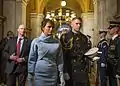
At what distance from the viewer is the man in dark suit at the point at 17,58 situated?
7.63 metres

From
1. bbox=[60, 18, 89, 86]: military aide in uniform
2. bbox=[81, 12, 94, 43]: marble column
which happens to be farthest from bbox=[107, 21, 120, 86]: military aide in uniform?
bbox=[81, 12, 94, 43]: marble column

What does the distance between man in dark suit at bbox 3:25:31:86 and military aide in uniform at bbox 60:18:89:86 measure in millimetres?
1593

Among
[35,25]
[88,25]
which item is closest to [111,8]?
[35,25]

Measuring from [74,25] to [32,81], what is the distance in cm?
129

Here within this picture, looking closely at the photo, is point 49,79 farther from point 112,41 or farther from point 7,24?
point 7,24

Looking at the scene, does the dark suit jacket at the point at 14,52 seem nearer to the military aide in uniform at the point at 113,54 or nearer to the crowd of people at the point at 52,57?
the crowd of people at the point at 52,57

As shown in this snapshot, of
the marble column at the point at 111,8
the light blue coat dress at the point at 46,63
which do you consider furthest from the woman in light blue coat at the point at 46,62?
the marble column at the point at 111,8

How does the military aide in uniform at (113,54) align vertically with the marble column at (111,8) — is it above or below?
below

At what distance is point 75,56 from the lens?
6223 millimetres

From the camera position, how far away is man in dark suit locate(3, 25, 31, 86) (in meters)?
7.63

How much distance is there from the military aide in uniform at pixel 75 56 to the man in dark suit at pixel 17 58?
1593 mm

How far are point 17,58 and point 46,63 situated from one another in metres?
2.37

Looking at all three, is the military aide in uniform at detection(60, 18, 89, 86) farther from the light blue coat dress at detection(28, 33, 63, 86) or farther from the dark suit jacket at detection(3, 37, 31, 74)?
the dark suit jacket at detection(3, 37, 31, 74)

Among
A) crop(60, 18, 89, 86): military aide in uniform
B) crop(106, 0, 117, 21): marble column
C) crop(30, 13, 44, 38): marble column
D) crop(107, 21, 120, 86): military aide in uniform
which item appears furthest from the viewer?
crop(30, 13, 44, 38): marble column
